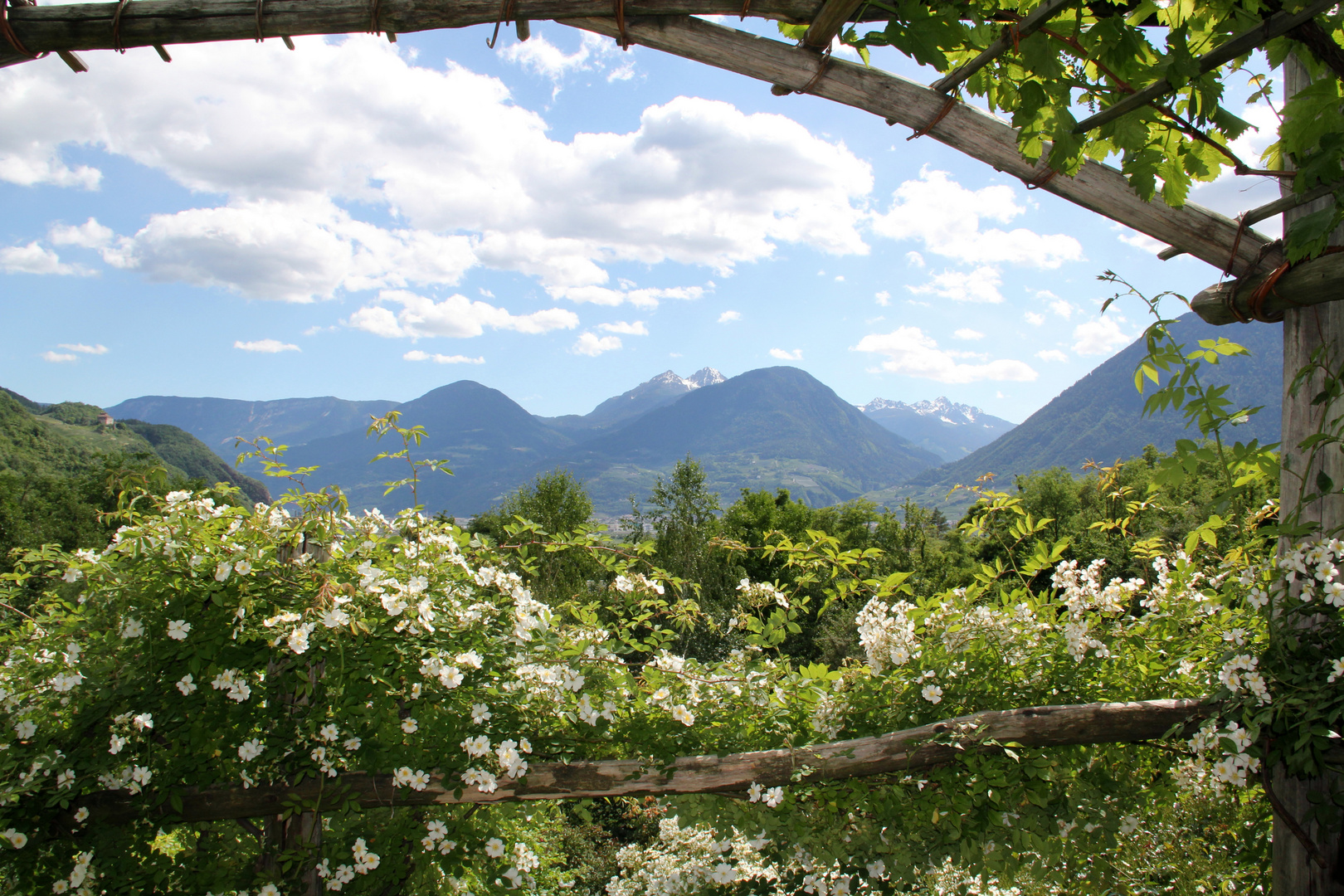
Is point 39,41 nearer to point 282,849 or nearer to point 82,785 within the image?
point 82,785

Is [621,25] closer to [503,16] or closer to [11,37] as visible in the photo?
[503,16]

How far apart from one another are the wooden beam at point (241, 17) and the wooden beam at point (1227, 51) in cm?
61

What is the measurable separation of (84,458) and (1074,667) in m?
79.6

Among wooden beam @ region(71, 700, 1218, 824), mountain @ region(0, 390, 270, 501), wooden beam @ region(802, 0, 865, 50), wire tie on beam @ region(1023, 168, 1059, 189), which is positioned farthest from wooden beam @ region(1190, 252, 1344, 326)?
mountain @ region(0, 390, 270, 501)

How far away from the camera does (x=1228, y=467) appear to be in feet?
6.32

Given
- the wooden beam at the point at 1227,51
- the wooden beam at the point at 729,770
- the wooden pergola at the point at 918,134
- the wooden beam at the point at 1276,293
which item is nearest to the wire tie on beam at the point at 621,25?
the wooden pergola at the point at 918,134

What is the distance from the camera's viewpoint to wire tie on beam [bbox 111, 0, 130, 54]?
163 centimetres

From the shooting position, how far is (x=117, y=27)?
1.64 metres

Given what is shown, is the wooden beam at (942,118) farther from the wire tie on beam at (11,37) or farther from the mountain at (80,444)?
the mountain at (80,444)

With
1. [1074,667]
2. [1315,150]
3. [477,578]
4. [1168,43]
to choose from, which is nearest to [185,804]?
[477,578]

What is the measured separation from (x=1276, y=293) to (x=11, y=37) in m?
3.33

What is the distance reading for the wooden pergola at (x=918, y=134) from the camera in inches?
65.2

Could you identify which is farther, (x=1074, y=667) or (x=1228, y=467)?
(x=1074, y=667)

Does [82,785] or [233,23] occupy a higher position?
[233,23]
